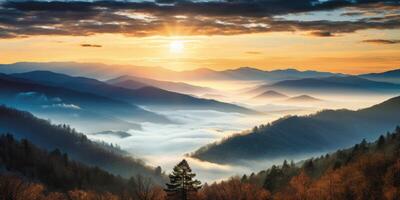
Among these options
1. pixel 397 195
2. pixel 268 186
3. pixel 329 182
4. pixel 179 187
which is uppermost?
pixel 179 187

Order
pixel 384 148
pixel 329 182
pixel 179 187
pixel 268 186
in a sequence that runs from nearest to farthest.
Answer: pixel 179 187, pixel 329 182, pixel 268 186, pixel 384 148

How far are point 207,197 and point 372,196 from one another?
52843 millimetres

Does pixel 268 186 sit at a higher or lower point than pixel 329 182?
lower

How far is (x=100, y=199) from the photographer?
132 m

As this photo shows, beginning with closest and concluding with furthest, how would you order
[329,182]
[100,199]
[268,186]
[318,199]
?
[318,199], [329,182], [100,199], [268,186]

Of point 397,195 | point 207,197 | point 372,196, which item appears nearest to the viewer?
point 397,195

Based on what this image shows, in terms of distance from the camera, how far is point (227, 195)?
5379 inches

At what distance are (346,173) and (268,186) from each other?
48167 millimetres

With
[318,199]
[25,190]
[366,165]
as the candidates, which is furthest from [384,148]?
[25,190]

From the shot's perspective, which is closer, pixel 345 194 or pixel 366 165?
pixel 345 194

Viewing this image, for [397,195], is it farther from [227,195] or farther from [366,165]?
[227,195]

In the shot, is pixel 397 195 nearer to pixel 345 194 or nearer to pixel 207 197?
pixel 345 194

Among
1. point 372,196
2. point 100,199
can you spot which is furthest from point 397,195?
point 100,199

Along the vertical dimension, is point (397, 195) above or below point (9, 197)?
above
